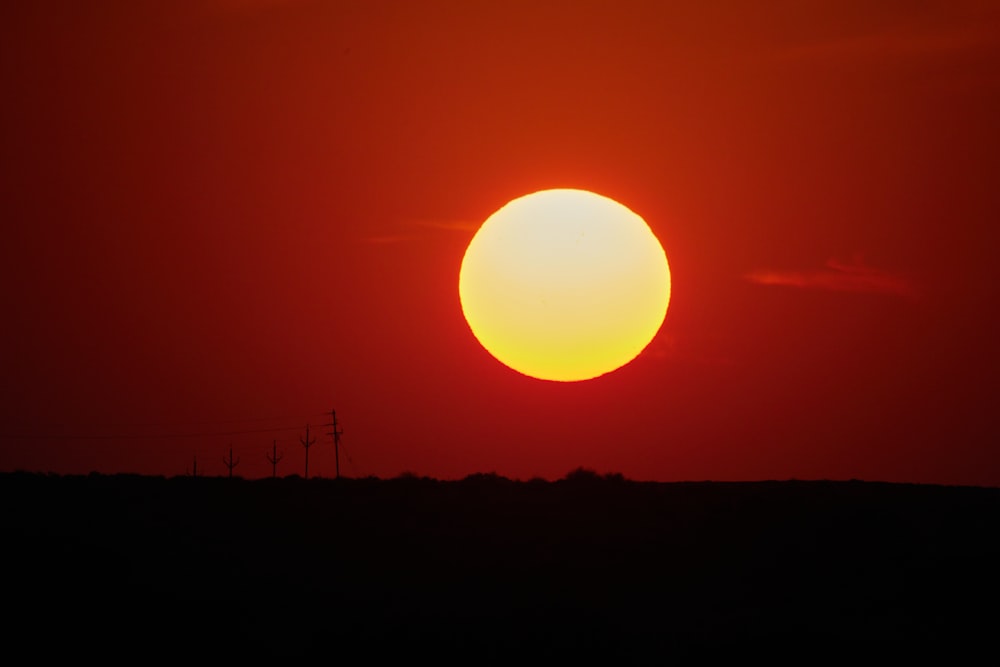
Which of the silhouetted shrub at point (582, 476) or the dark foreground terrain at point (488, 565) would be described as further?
the silhouetted shrub at point (582, 476)

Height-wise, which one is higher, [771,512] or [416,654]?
[771,512]

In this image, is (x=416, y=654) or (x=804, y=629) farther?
(x=804, y=629)

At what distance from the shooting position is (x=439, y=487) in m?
47.9

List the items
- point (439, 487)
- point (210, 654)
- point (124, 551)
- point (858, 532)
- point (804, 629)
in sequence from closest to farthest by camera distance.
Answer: point (210, 654)
point (804, 629)
point (124, 551)
point (858, 532)
point (439, 487)

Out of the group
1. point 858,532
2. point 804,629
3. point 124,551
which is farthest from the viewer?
point 858,532

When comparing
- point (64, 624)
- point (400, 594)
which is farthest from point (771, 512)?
point (64, 624)

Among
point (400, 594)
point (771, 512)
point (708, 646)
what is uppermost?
point (771, 512)

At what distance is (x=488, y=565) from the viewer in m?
38.9

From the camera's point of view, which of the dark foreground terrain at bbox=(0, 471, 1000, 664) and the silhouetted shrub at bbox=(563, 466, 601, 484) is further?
Result: the silhouetted shrub at bbox=(563, 466, 601, 484)

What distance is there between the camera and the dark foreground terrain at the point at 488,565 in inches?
1296

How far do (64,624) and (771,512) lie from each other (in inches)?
935

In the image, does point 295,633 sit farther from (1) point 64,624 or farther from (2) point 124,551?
(2) point 124,551

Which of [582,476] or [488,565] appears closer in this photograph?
[488,565]

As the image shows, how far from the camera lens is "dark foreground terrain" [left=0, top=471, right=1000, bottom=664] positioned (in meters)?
32.9
